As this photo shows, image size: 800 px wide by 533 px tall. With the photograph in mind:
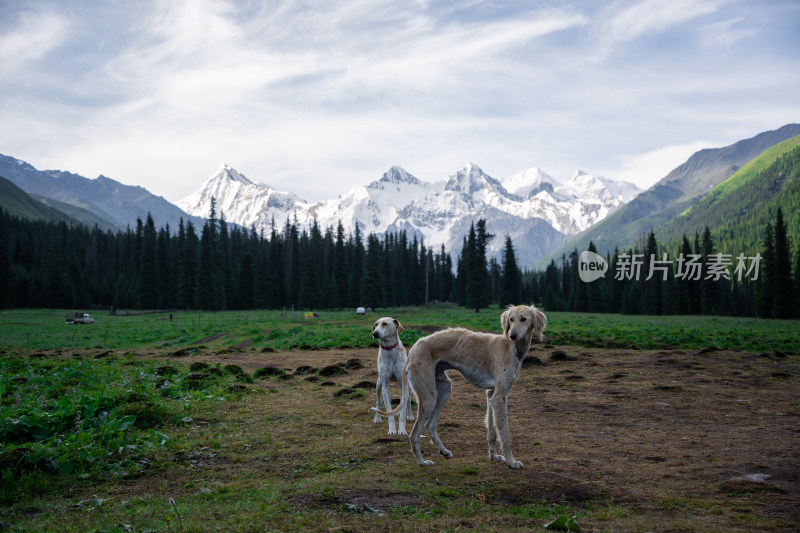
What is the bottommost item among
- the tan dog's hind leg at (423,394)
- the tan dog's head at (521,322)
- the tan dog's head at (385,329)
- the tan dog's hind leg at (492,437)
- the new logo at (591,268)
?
the tan dog's hind leg at (492,437)

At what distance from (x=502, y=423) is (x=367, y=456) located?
2391 mm

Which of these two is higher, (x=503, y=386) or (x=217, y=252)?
(x=217, y=252)

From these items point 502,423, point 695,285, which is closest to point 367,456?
point 502,423

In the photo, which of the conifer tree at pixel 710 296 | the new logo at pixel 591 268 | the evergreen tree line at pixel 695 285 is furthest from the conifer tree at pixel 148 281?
the conifer tree at pixel 710 296

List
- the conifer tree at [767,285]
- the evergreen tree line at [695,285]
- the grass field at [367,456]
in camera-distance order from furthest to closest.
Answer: the conifer tree at [767,285] < the evergreen tree line at [695,285] < the grass field at [367,456]

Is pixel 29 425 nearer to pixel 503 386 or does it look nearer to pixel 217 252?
pixel 503 386

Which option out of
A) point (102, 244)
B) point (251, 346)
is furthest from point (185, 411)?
point (102, 244)

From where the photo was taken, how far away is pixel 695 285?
88.6m

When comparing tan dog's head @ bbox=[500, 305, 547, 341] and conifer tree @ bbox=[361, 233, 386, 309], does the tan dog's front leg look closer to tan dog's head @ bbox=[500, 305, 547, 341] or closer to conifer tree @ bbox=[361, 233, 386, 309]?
tan dog's head @ bbox=[500, 305, 547, 341]

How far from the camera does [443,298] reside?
138875 millimetres

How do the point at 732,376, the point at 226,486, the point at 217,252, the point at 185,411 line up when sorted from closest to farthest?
the point at 226,486 < the point at 185,411 < the point at 732,376 < the point at 217,252

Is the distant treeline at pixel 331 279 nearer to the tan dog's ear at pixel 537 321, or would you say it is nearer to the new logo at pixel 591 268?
the new logo at pixel 591 268

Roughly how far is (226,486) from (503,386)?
443cm

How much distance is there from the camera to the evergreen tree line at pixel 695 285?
2694 inches
